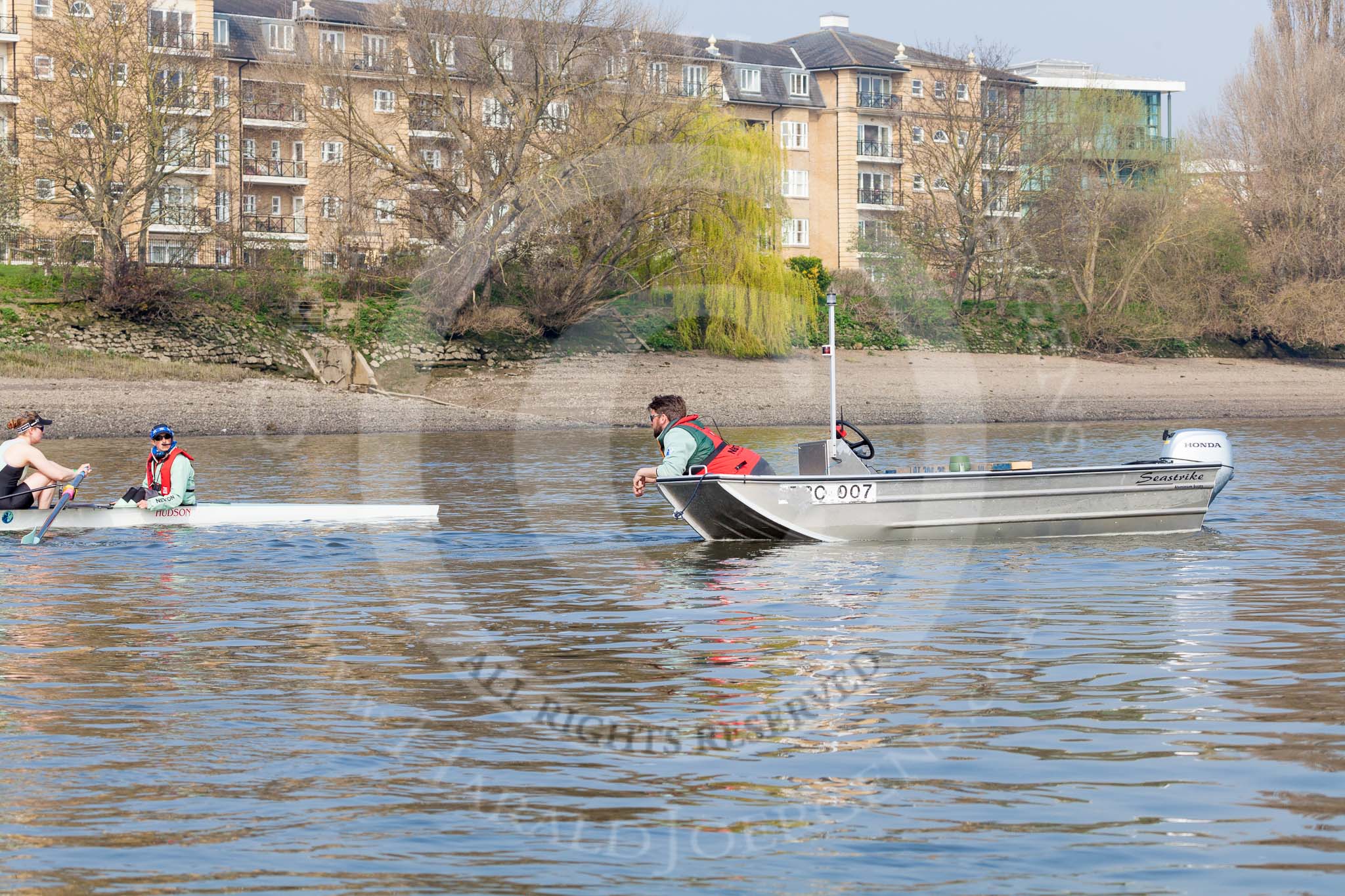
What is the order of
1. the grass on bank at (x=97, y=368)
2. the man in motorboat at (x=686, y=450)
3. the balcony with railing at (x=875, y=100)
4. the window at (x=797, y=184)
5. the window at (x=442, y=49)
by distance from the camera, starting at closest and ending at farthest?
the man in motorboat at (x=686, y=450), the grass on bank at (x=97, y=368), the window at (x=442, y=49), the window at (x=797, y=184), the balcony with railing at (x=875, y=100)

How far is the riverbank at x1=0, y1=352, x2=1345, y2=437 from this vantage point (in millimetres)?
40656

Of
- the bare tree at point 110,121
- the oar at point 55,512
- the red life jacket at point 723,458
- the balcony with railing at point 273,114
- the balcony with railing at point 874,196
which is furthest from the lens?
the balcony with railing at point 874,196

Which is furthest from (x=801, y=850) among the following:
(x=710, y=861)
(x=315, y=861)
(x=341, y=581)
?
(x=341, y=581)

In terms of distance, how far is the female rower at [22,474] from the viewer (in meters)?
19.6

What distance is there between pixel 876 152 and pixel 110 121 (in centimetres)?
4538

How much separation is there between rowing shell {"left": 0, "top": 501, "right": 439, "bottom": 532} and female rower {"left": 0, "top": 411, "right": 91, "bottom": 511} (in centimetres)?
26

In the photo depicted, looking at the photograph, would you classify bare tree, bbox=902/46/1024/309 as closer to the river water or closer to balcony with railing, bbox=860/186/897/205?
balcony with railing, bbox=860/186/897/205

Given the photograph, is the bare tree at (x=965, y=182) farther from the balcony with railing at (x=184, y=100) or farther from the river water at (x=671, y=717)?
the river water at (x=671, y=717)

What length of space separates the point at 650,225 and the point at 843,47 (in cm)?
3799

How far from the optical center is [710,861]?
7051mm

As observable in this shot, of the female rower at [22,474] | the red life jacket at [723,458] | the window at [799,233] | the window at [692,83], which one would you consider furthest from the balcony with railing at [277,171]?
the red life jacket at [723,458]

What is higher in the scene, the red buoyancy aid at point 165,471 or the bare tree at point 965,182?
the bare tree at point 965,182

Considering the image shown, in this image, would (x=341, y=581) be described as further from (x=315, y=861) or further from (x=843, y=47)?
(x=843, y=47)

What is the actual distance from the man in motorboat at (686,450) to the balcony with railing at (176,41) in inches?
1566
